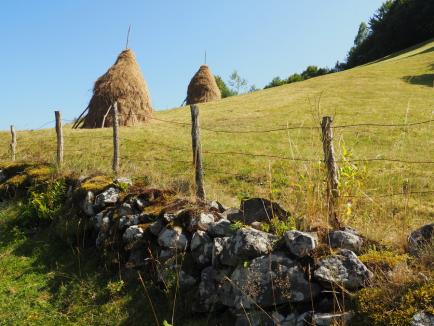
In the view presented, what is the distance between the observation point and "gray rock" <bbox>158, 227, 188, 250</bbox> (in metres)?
5.61

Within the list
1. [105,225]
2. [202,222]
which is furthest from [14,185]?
[202,222]

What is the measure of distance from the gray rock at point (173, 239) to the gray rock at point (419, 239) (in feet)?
8.66

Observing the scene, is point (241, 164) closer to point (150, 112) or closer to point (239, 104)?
point (150, 112)

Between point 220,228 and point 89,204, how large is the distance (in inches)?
120

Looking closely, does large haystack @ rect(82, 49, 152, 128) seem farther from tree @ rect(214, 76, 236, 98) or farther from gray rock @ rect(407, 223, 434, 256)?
tree @ rect(214, 76, 236, 98)

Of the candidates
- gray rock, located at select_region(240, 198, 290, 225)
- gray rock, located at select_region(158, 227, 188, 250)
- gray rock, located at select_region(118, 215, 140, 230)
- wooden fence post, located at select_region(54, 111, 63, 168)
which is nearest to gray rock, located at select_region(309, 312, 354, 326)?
gray rock, located at select_region(240, 198, 290, 225)

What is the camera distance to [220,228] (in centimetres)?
545

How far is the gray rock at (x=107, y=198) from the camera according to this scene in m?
7.31

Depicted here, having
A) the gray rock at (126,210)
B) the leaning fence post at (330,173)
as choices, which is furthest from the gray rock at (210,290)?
the gray rock at (126,210)

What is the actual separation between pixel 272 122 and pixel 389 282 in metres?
17.6

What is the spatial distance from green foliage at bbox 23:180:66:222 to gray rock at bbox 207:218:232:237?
4.04m

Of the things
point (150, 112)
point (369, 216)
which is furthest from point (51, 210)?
point (150, 112)

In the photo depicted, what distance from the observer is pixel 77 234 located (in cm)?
730

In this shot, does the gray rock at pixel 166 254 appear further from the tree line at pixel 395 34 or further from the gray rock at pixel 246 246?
the tree line at pixel 395 34
